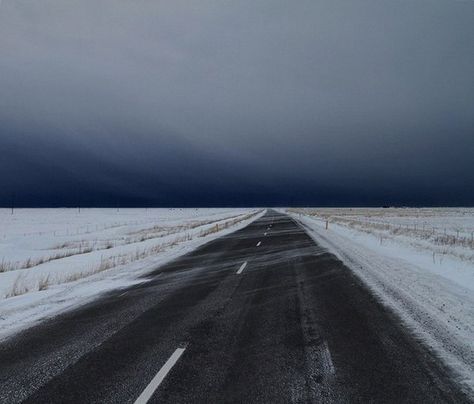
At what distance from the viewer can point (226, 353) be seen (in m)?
4.68

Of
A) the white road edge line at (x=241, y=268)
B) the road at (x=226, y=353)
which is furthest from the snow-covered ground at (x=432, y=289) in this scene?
the white road edge line at (x=241, y=268)

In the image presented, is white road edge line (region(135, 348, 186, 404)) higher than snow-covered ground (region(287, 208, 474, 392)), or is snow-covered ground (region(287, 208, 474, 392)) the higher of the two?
snow-covered ground (region(287, 208, 474, 392))

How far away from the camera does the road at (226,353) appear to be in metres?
3.70

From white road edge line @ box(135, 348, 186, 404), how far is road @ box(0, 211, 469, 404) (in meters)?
0.01

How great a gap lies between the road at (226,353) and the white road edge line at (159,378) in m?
0.01

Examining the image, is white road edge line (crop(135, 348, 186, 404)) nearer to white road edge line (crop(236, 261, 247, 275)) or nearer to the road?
the road

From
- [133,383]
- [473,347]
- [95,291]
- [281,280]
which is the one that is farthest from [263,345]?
[95,291]

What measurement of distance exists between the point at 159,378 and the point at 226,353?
104cm

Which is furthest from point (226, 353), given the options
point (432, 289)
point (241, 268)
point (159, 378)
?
point (241, 268)

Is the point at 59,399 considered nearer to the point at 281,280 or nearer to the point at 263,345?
the point at 263,345

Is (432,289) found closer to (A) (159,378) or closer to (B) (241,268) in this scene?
(B) (241,268)

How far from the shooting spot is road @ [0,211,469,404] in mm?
3695

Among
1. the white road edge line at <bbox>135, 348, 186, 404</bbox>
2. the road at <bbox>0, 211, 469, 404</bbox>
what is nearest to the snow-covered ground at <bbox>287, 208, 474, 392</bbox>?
the road at <bbox>0, 211, 469, 404</bbox>

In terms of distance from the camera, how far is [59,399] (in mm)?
3611
